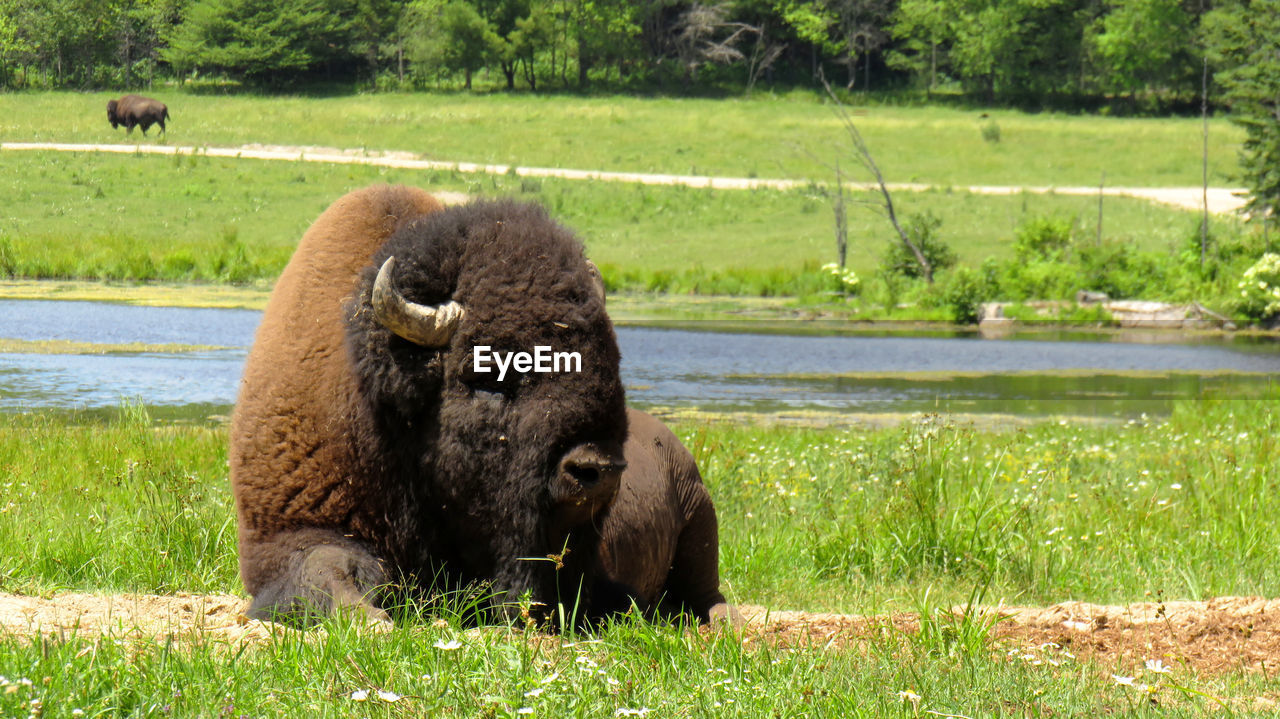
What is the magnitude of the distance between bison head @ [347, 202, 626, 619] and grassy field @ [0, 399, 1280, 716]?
1.05 ft

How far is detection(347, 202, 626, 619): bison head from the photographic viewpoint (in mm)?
3840

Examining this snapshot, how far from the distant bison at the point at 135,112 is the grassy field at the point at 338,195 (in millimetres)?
1089

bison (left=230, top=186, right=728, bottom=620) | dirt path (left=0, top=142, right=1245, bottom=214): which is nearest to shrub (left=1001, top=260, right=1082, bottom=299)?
dirt path (left=0, top=142, right=1245, bottom=214)

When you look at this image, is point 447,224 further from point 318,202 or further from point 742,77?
point 742,77

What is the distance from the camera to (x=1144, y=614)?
535 cm

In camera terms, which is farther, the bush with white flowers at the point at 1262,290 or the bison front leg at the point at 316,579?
the bush with white flowers at the point at 1262,290

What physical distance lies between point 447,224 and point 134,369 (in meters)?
14.7

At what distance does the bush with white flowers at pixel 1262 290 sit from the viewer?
30.1 m

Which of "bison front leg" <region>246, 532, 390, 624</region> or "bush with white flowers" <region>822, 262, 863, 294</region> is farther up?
"bison front leg" <region>246, 532, 390, 624</region>

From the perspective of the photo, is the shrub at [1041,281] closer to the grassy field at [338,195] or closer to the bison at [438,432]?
the grassy field at [338,195]

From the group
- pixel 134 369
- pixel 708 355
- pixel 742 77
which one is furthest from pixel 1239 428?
pixel 742 77
